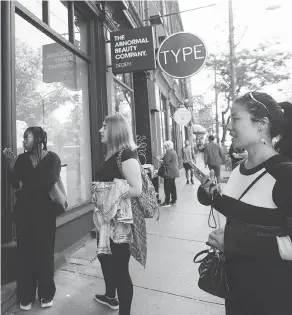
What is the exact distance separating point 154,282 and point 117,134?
6.34ft

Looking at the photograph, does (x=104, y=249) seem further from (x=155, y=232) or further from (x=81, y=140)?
(x=81, y=140)

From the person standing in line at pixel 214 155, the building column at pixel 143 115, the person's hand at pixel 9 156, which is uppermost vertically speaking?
the building column at pixel 143 115

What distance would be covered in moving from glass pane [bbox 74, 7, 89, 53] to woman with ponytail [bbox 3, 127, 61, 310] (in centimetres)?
349

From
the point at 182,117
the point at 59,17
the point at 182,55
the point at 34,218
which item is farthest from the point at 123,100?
the point at 34,218

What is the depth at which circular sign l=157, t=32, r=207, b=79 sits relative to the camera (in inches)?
268

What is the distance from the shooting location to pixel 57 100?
4848 millimetres

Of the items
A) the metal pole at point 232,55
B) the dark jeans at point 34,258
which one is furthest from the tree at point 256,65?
the dark jeans at point 34,258

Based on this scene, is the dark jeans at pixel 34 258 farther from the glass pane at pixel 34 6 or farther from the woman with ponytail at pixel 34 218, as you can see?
the glass pane at pixel 34 6

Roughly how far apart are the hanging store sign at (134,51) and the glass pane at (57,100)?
79cm

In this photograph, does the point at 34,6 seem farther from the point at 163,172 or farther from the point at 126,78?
the point at 163,172

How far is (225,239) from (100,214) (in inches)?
49.6

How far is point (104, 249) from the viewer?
7.89 feet

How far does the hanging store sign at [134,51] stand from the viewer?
6086 mm

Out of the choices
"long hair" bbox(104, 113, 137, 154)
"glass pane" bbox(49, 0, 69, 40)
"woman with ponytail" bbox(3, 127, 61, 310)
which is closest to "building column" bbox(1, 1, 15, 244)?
"woman with ponytail" bbox(3, 127, 61, 310)
